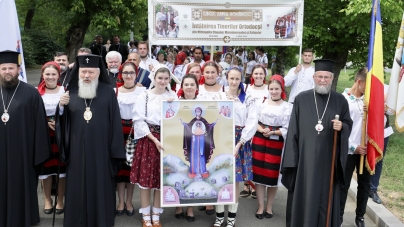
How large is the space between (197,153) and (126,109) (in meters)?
1.21

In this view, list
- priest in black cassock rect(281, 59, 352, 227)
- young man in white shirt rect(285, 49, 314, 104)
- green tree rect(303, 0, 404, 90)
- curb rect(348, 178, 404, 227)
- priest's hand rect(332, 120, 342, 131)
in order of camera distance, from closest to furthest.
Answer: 1. priest's hand rect(332, 120, 342, 131)
2. priest in black cassock rect(281, 59, 352, 227)
3. curb rect(348, 178, 404, 227)
4. young man in white shirt rect(285, 49, 314, 104)
5. green tree rect(303, 0, 404, 90)

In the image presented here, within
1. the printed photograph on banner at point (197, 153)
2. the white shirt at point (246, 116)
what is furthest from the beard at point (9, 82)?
the white shirt at point (246, 116)

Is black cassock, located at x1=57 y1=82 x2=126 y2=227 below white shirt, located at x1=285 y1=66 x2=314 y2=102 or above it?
below

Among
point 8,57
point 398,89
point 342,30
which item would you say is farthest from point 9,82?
point 342,30

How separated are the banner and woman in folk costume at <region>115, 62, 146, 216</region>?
200 cm

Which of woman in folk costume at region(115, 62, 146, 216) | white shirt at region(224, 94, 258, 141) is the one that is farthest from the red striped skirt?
woman in folk costume at region(115, 62, 146, 216)

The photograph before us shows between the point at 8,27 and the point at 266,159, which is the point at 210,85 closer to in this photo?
the point at 266,159

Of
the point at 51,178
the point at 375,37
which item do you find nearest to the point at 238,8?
the point at 375,37

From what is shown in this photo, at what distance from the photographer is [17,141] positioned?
16.7ft

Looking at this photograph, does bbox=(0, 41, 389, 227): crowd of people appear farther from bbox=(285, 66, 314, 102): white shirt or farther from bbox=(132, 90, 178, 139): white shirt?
bbox=(285, 66, 314, 102): white shirt

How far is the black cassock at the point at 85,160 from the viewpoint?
5.11 m

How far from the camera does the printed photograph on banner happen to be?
5223 mm

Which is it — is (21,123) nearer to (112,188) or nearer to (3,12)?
(112,188)

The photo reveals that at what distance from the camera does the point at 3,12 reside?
617 cm
